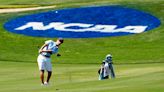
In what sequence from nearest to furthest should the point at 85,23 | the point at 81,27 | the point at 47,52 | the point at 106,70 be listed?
the point at 47,52 < the point at 106,70 < the point at 81,27 < the point at 85,23

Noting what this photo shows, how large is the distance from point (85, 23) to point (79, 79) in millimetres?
20469

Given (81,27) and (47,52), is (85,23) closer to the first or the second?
(81,27)

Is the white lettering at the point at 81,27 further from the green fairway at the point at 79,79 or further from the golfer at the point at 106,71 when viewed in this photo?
the golfer at the point at 106,71

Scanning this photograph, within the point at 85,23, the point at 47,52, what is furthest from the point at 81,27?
the point at 47,52

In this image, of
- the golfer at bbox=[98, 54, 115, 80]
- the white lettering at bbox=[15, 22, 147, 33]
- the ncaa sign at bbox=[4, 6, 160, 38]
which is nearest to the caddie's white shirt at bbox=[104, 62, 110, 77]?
the golfer at bbox=[98, 54, 115, 80]

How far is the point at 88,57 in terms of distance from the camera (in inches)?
1367

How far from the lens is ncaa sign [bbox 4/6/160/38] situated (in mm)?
41844

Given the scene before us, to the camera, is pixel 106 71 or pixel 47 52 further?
pixel 106 71

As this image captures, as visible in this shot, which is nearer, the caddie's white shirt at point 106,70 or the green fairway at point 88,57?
the green fairway at point 88,57

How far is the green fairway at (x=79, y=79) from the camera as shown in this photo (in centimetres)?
1584

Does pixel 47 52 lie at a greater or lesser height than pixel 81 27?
lesser

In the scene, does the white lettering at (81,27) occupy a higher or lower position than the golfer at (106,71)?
higher

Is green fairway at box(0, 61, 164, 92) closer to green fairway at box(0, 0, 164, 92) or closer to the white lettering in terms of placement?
green fairway at box(0, 0, 164, 92)

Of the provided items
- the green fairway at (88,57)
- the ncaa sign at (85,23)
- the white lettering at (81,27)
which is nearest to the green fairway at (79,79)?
the green fairway at (88,57)
